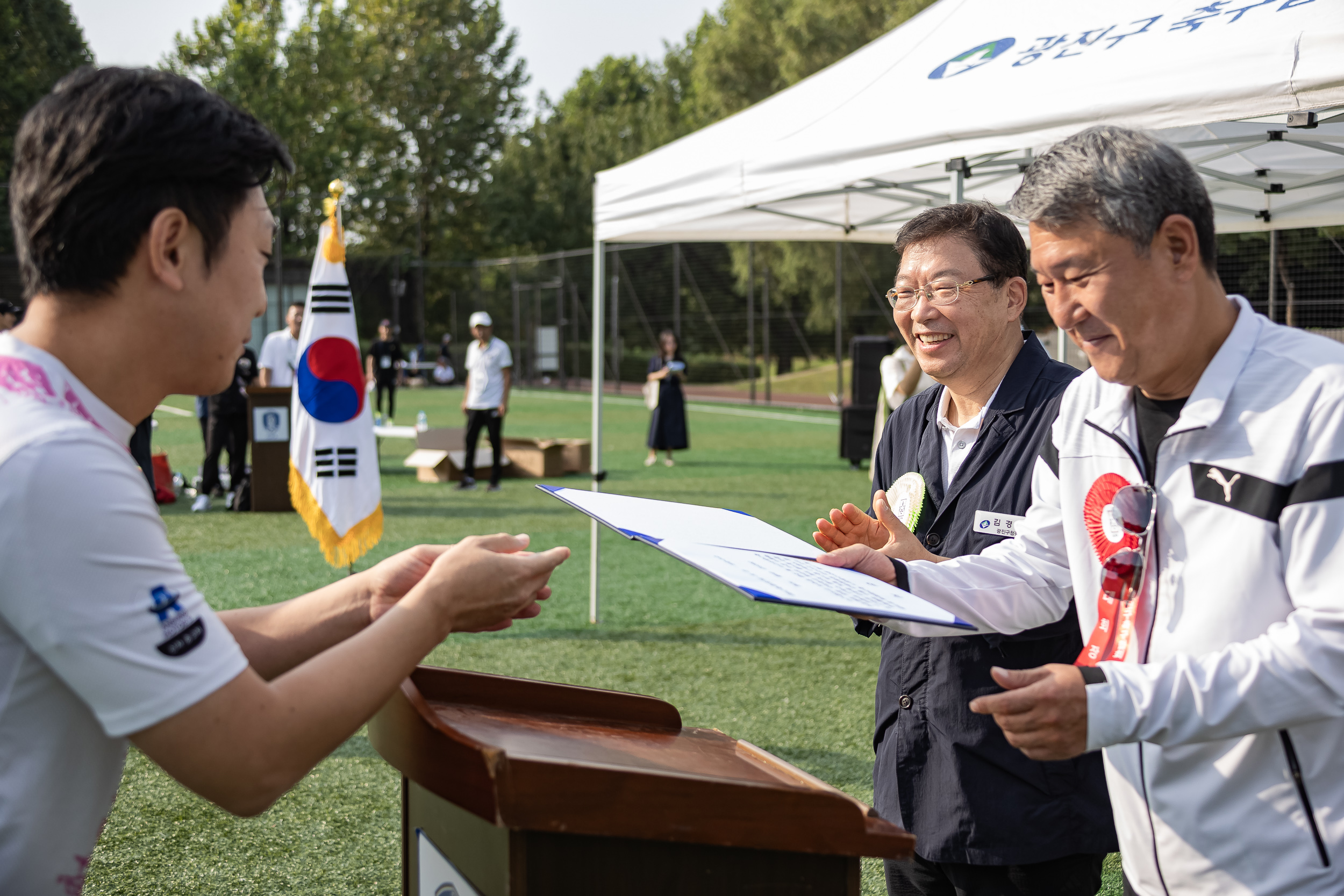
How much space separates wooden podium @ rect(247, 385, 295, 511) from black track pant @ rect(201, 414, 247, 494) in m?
0.19

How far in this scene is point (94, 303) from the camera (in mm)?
1174

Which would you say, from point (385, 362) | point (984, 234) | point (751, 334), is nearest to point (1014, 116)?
point (984, 234)

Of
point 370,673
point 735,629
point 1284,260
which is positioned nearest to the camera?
point 370,673

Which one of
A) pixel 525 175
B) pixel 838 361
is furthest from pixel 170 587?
pixel 525 175

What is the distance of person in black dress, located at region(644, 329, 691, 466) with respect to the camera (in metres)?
14.0

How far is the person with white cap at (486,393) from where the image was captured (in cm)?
1149

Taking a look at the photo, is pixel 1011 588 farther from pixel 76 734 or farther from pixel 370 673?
pixel 76 734

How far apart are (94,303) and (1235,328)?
147cm

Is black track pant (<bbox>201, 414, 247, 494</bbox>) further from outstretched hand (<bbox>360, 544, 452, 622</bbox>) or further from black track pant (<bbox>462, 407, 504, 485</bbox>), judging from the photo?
outstretched hand (<bbox>360, 544, 452, 622</bbox>)

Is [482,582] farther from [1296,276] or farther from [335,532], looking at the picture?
[1296,276]

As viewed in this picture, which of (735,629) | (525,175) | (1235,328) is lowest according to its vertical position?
(735,629)

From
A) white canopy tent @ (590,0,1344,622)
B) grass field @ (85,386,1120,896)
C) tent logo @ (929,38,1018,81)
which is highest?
tent logo @ (929,38,1018,81)

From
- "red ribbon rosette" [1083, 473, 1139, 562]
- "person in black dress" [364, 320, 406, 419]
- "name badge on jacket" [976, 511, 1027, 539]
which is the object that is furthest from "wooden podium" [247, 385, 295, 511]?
"person in black dress" [364, 320, 406, 419]

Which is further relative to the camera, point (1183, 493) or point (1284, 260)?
point (1284, 260)
